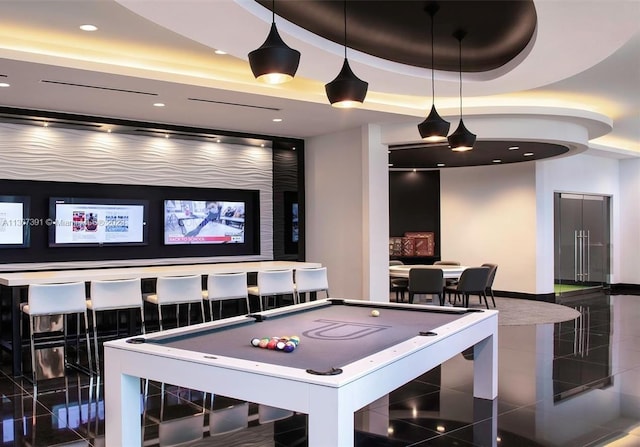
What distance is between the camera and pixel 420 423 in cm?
439

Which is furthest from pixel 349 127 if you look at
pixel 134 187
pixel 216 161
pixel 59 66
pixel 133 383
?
pixel 133 383

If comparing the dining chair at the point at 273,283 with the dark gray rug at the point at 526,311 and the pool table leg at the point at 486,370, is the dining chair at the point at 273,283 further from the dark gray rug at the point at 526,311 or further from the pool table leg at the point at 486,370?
the dark gray rug at the point at 526,311

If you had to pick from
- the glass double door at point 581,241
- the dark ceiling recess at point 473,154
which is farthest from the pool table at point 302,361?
the glass double door at point 581,241

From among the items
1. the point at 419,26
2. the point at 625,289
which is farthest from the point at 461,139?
the point at 625,289

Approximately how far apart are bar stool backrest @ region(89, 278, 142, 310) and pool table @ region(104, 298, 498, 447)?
2.39m

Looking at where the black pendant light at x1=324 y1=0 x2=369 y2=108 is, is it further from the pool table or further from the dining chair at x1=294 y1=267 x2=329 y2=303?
the dining chair at x1=294 y1=267 x2=329 y2=303

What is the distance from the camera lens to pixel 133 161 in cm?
888

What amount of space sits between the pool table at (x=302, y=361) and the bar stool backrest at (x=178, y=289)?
7.70 feet

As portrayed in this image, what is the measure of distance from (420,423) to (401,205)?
9.61 meters

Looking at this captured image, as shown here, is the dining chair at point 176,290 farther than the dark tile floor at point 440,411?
Yes

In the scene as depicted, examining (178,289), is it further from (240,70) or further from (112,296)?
(240,70)

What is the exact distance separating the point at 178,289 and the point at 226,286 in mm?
607

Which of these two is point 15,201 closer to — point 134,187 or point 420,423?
point 134,187

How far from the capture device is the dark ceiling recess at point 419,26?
16.1 feet
